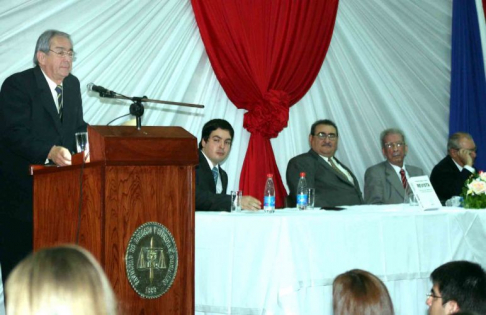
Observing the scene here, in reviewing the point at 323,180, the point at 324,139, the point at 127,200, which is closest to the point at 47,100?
the point at 127,200

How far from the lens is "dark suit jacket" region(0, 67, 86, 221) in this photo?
3.54m

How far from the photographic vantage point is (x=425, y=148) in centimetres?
736

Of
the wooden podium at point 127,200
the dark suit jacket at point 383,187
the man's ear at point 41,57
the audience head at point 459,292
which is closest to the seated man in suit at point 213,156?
the man's ear at point 41,57

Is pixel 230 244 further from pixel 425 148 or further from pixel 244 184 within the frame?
pixel 425 148

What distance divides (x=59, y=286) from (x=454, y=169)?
18.8ft

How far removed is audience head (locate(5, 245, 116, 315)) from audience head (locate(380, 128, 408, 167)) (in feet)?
17.6

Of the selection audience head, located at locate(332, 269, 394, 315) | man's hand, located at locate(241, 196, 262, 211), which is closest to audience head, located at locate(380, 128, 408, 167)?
man's hand, located at locate(241, 196, 262, 211)

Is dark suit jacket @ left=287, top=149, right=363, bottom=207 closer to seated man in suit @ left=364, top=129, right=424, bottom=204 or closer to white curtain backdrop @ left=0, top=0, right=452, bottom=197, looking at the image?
seated man in suit @ left=364, top=129, right=424, bottom=204

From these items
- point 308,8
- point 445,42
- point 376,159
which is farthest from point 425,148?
point 308,8

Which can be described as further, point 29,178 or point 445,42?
point 445,42

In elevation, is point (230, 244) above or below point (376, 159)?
below

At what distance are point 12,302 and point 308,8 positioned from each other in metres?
5.73

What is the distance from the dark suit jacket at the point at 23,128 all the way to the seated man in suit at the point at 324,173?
92.1 inches

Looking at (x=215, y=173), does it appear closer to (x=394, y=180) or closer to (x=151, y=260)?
(x=394, y=180)
